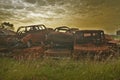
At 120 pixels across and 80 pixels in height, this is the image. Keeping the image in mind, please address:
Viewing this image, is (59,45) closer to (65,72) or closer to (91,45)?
(91,45)

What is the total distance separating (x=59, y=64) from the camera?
9609mm

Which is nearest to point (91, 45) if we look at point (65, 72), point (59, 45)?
point (59, 45)

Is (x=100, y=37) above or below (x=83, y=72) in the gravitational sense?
above

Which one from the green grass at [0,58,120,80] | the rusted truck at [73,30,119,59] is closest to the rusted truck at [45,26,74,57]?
the rusted truck at [73,30,119,59]

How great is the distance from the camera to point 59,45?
13117 millimetres

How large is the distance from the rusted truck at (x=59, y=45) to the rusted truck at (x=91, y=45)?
64cm

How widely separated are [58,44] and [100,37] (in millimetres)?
2446

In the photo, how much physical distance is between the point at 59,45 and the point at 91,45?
2101mm

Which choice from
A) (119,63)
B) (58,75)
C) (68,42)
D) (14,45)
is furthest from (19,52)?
(119,63)

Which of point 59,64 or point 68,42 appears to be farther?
point 68,42

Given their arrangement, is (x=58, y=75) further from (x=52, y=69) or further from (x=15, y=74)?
(x=15, y=74)

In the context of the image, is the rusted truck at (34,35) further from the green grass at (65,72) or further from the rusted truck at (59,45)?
the green grass at (65,72)

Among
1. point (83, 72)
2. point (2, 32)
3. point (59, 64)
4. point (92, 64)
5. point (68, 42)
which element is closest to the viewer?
point (83, 72)

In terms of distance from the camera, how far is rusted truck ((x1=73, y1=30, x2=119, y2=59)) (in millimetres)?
10930
